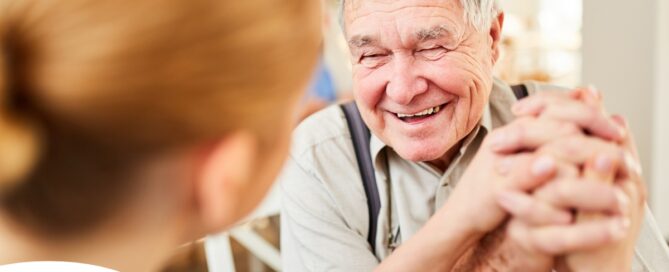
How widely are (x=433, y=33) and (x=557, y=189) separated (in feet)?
1.00

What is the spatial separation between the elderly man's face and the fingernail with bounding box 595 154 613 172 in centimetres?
29

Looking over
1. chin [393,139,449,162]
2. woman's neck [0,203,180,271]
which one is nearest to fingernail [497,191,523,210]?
chin [393,139,449,162]

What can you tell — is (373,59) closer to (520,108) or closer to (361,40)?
(361,40)

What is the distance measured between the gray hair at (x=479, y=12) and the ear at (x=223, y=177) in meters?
0.51

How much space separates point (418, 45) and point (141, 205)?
54cm

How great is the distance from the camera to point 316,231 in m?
0.96

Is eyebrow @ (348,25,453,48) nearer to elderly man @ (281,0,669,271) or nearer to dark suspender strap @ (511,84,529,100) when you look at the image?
elderly man @ (281,0,669,271)

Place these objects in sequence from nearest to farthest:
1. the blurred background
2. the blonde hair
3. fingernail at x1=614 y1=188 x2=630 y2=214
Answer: the blonde hair < fingernail at x1=614 y1=188 x2=630 y2=214 < the blurred background

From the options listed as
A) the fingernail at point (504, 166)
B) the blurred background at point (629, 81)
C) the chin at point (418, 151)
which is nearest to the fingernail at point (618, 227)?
the fingernail at point (504, 166)

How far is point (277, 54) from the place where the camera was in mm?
396

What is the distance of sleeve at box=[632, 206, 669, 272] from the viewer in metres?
0.93

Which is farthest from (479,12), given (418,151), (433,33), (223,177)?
(223,177)

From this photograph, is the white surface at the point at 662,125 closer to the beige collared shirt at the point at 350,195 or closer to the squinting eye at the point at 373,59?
the beige collared shirt at the point at 350,195

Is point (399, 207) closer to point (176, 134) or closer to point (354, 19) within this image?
point (354, 19)
